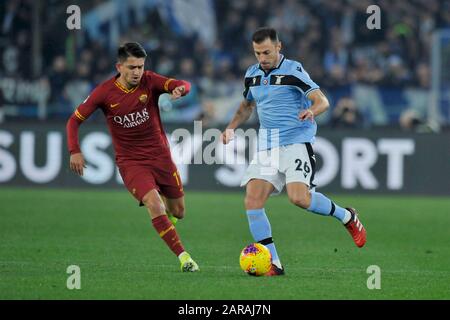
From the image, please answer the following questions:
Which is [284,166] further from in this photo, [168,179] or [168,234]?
[168,179]

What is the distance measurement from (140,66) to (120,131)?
29.4 inches

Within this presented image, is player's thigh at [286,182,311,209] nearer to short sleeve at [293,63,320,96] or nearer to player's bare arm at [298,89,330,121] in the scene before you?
player's bare arm at [298,89,330,121]

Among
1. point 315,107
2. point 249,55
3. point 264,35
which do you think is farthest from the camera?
point 249,55

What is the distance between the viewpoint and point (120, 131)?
9.79 m

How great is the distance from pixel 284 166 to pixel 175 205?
5.58ft

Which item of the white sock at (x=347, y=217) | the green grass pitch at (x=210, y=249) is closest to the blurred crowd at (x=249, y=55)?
the green grass pitch at (x=210, y=249)

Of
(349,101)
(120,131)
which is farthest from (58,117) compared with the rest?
(120,131)

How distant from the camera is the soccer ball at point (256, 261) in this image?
28.8 feet

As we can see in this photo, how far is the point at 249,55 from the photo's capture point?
2114 centimetres

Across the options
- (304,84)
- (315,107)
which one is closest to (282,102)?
(304,84)

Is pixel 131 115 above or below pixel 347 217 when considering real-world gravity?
above

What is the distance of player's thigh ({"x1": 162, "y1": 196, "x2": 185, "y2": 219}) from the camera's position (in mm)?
10445

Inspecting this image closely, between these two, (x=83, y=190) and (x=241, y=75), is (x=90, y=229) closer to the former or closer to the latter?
(x=83, y=190)

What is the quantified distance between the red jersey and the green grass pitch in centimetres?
109
